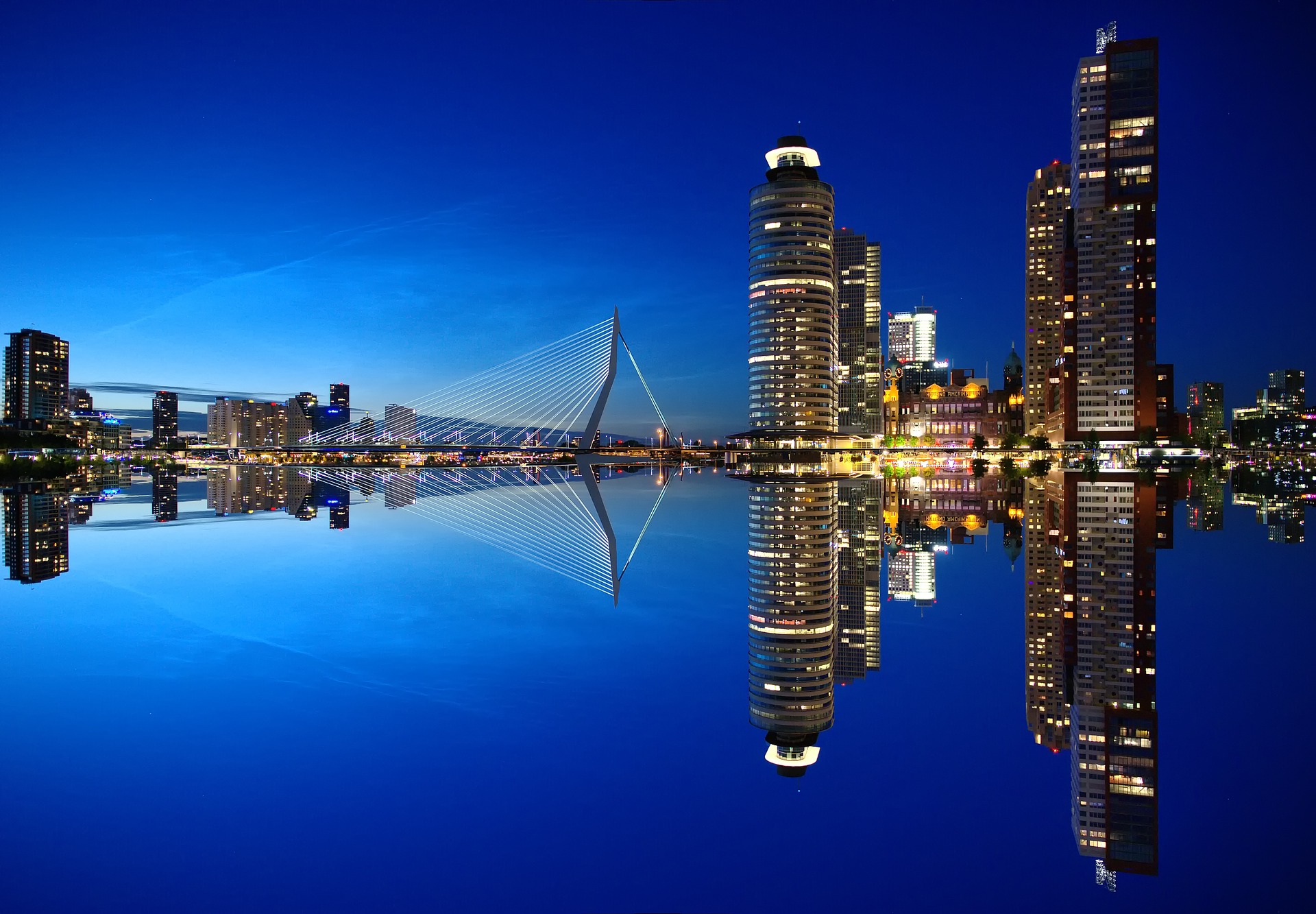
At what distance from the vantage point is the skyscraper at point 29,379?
412 ft

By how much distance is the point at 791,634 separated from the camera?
9922 millimetres

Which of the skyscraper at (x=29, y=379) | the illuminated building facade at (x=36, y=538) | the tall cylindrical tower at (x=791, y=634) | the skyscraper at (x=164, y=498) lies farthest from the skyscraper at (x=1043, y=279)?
the skyscraper at (x=29, y=379)

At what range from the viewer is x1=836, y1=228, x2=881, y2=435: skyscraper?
174m

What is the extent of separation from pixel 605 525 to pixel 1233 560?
521 inches

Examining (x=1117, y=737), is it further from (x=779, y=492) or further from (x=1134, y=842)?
(x=779, y=492)

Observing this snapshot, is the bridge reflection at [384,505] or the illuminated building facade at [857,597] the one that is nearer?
the illuminated building facade at [857,597]

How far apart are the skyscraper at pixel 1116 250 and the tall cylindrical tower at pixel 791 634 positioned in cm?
8143

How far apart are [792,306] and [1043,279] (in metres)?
52.4

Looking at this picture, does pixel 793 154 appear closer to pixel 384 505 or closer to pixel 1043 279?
pixel 1043 279

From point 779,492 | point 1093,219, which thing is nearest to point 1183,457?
point 1093,219

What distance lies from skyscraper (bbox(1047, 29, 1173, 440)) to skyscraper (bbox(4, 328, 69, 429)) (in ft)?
466

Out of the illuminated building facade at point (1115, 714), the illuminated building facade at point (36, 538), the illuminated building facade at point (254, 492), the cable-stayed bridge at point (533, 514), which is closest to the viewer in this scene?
the illuminated building facade at point (1115, 714)

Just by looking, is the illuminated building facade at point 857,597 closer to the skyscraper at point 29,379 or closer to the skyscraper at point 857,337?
the skyscraper at point 29,379

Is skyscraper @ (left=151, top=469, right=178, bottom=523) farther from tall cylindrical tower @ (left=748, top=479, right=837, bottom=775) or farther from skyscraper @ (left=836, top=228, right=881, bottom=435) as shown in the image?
skyscraper @ (left=836, top=228, right=881, bottom=435)
